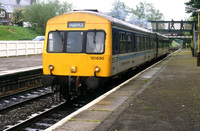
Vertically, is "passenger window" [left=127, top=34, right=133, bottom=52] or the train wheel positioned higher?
"passenger window" [left=127, top=34, right=133, bottom=52]

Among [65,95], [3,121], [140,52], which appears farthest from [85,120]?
[140,52]

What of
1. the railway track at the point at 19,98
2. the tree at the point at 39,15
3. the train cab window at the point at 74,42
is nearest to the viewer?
the train cab window at the point at 74,42

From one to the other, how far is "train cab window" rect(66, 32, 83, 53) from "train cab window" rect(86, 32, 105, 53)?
0.88 feet

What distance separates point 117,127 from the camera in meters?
5.39

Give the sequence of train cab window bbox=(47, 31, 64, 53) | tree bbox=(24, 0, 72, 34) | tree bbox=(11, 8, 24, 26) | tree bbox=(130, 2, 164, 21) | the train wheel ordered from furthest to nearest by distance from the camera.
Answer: tree bbox=(130, 2, 164, 21)
tree bbox=(11, 8, 24, 26)
tree bbox=(24, 0, 72, 34)
the train wheel
train cab window bbox=(47, 31, 64, 53)

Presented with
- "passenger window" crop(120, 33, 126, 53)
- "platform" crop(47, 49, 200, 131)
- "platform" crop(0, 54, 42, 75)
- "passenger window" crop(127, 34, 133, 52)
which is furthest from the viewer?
"platform" crop(0, 54, 42, 75)

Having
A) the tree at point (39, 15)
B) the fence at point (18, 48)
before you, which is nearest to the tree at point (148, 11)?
the tree at point (39, 15)

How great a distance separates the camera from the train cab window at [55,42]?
9.28 metres

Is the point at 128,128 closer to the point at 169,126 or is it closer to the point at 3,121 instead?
the point at 169,126

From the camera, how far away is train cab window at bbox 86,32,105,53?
29.4 ft

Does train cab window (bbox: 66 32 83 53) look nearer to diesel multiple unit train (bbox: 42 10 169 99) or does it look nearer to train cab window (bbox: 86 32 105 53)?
diesel multiple unit train (bbox: 42 10 169 99)

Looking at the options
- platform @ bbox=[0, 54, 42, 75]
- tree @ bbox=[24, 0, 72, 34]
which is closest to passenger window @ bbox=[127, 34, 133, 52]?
platform @ bbox=[0, 54, 42, 75]

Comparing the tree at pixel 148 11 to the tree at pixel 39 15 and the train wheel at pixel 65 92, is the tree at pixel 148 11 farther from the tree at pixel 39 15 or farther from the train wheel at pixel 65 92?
the train wheel at pixel 65 92

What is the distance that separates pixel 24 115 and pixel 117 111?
10.9 feet
